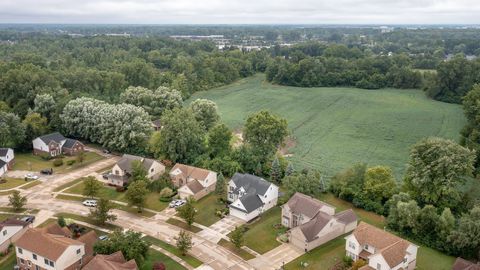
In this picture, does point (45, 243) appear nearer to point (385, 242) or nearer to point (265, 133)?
point (385, 242)

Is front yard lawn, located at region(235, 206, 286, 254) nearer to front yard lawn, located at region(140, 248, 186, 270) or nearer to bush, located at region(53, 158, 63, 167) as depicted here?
front yard lawn, located at region(140, 248, 186, 270)

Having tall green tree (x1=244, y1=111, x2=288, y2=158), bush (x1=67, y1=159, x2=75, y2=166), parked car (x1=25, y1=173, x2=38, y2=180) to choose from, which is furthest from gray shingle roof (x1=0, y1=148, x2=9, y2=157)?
tall green tree (x1=244, y1=111, x2=288, y2=158)

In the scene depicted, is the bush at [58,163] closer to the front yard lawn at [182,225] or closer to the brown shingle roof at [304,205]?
the front yard lawn at [182,225]

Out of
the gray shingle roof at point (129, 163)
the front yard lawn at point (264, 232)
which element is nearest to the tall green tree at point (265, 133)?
the front yard lawn at point (264, 232)

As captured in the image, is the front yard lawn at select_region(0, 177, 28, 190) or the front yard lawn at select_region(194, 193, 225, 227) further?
the front yard lawn at select_region(0, 177, 28, 190)

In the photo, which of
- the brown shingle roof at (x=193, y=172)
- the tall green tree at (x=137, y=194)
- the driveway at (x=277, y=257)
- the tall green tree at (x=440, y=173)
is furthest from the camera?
the brown shingle roof at (x=193, y=172)
